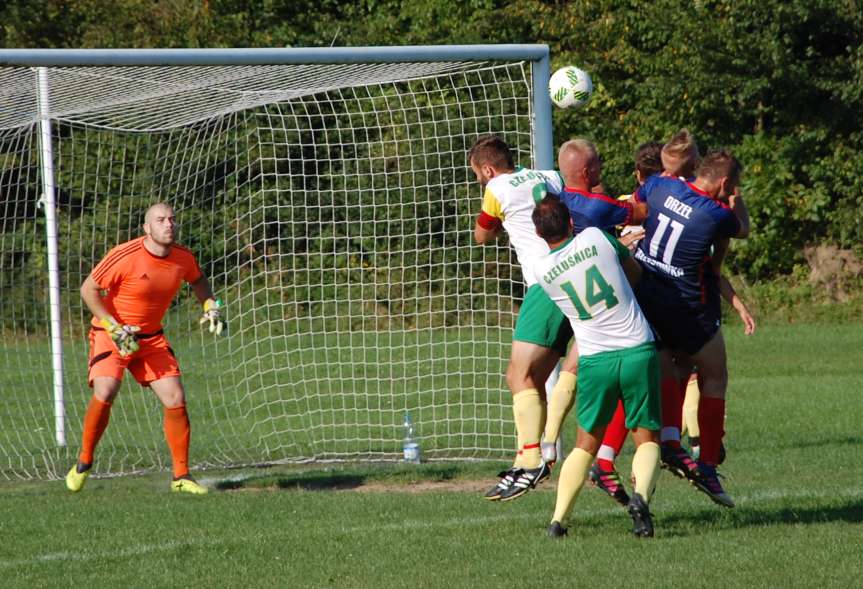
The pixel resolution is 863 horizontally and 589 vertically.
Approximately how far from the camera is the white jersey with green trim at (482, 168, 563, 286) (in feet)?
25.6

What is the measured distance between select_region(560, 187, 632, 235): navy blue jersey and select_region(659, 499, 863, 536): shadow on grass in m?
1.66

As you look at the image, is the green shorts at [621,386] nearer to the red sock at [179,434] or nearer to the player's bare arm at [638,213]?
the player's bare arm at [638,213]

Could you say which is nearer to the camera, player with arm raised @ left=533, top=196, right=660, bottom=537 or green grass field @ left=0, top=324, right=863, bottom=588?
green grass field @ left=0, top=324, right=863, bottom=588

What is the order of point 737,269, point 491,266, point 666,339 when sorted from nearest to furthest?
point 666,339
point 491,266
point 737,269

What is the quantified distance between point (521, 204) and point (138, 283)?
2.97m

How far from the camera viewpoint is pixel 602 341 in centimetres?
681

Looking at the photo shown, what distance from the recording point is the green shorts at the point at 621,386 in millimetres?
6781

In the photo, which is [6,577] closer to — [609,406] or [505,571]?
[505,571]

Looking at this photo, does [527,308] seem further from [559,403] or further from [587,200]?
[587,200]

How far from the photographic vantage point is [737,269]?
24.0 meters

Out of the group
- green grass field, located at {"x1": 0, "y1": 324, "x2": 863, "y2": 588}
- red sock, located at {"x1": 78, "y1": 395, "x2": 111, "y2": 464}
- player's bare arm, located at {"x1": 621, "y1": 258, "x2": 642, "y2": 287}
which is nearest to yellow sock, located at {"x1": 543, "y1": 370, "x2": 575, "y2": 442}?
green grass field, located at {"x1": 0, "y1": 324, "x2": 863, "y2": 588}

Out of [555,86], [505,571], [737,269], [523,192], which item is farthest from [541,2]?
[505,571]

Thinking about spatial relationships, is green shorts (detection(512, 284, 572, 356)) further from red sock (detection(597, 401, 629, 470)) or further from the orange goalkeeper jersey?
the orange goalkeeper jersey

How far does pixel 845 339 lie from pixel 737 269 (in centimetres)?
446
